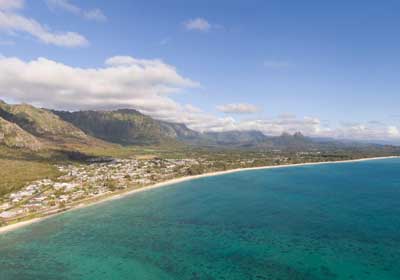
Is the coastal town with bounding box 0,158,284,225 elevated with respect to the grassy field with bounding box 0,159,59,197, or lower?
lower

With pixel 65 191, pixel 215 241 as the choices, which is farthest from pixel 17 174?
pixel 215 241

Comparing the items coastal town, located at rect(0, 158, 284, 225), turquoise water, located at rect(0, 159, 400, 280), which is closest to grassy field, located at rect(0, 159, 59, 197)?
coastal town, located at rect(0, 158, 284, 225)

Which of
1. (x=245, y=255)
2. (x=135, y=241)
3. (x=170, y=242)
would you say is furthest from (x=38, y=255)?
(x=245, y=255)

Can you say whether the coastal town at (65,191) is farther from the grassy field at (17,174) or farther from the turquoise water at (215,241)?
the turquoise water at (215,241)

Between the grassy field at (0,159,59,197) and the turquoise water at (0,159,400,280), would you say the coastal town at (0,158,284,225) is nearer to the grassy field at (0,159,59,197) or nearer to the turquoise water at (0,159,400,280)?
the grassy field at (0,159,59,197)

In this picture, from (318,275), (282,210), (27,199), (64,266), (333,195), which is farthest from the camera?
(333,195)

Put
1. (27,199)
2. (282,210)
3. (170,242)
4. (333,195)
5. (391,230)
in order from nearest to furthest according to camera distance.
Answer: (170,242) < (391,230) < (282,210) < (27,199) < (333,195)

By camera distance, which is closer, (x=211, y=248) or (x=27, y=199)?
(x=211, y=248)

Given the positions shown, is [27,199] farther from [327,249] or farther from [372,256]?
[372,256]
